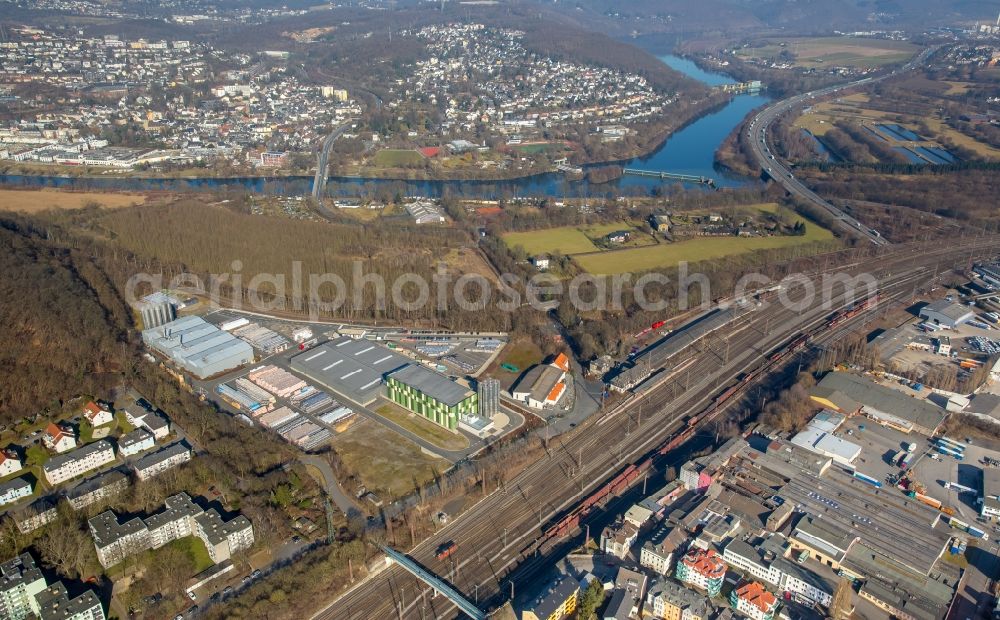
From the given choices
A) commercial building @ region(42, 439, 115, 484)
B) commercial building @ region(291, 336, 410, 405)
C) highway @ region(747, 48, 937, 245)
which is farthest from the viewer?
highway @ region(747, 48, 937, 245)

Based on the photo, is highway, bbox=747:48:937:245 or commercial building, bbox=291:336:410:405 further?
highway, bbox=747:48:937:245

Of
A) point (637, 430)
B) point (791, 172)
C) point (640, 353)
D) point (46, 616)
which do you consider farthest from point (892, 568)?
point (791, 172)

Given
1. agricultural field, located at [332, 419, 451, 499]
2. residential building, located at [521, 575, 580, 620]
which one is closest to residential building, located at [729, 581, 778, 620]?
residential building, located at [521, 575, 580, 620]

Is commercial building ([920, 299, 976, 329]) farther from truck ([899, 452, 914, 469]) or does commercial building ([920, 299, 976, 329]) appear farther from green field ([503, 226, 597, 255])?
green field ([503, 226, 597, 255])

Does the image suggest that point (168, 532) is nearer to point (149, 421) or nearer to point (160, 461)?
point (160, 461)

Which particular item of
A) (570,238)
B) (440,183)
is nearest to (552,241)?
(570,238)

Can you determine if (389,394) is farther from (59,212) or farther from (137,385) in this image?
(59,212)

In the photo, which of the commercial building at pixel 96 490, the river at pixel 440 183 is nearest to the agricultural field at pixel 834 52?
the river at pixel 440 183
